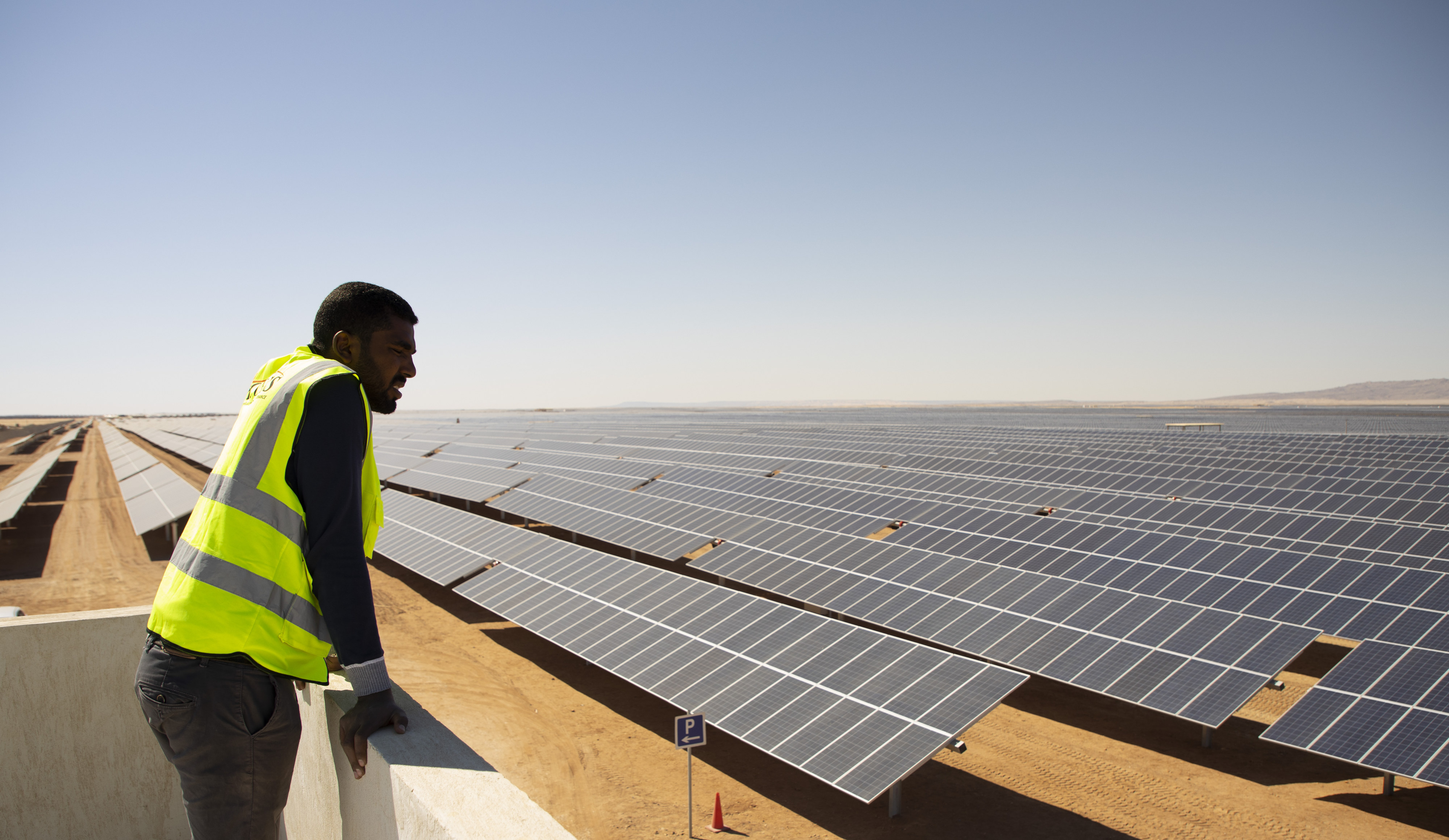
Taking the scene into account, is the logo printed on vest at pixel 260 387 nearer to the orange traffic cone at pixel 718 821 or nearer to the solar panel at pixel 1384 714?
the orange traffic cone at pixel 718 821

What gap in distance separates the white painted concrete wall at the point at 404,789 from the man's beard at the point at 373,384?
3.62 ft

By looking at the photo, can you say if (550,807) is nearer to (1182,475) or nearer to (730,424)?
(1182,475)

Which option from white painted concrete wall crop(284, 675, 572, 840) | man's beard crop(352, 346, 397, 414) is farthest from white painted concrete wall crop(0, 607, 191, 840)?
man's beard crop(352, 346, 397, 414)

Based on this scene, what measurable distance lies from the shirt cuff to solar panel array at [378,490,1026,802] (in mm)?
6674

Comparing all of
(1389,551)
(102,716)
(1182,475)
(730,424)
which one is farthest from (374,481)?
(730,424)

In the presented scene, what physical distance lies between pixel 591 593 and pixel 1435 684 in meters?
12.0

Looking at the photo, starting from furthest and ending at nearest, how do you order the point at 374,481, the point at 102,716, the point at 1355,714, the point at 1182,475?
the point at 1182,475 → the point at 1355,714 → the point at 102,716 → the point at 374,481

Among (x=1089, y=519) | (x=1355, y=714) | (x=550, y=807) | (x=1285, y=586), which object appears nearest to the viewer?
(x=1355, y=714)

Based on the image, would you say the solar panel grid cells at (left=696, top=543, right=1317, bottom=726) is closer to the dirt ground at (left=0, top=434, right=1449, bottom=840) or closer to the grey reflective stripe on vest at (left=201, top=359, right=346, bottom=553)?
the dirt ground at (left=0, top=434, right=1449, bottom=840)

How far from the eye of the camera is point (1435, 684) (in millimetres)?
9227

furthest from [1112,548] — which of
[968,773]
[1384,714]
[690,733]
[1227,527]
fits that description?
[690,733]

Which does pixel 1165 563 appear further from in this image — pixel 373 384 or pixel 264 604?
pixel 264 604

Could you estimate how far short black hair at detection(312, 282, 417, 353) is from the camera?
8.91 feet

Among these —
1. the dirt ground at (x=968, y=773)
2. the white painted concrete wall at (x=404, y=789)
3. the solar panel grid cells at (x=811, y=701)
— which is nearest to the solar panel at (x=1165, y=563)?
the dirt ground at (x=968, y=773)
